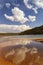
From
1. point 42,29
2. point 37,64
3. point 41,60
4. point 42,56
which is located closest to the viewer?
point 37,64

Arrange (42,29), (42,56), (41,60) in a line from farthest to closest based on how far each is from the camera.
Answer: (42,29) → (42,56) → (41,60)

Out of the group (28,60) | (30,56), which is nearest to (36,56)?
(30,56)

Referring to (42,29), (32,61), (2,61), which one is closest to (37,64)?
(32,61)

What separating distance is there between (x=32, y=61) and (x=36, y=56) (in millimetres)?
654

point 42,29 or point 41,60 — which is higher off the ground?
point 42,29

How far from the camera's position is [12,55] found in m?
6.26

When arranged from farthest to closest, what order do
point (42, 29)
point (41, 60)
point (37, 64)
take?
point (42, 29), point (41, 60), point (37, 64)

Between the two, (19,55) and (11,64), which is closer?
(11,64)

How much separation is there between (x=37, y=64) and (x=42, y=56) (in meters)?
0.92

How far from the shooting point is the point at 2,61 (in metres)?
5.58

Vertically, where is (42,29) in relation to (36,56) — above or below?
above

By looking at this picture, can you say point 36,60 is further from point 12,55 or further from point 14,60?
point 12,55

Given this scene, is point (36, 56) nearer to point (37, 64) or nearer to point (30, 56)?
point (30, 56)

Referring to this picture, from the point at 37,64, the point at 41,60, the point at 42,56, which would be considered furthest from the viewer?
the point at 42,56
